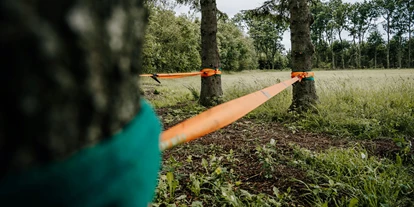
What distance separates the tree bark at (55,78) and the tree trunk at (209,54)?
18.5 ft

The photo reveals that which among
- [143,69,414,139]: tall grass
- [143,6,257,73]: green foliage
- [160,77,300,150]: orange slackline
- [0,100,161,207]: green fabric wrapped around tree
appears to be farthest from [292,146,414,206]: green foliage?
[143,6,257,73]: green foliage

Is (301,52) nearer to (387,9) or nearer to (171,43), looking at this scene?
(171,43)

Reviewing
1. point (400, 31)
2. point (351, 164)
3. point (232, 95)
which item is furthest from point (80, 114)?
point (400, 31)

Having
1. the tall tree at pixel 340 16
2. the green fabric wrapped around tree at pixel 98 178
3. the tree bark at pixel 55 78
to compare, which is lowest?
the green fabric wrapped around tree at pixel 98 178

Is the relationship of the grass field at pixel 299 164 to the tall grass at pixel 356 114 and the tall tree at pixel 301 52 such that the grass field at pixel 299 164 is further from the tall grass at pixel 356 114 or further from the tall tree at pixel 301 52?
the tall tree at pixel 301 52

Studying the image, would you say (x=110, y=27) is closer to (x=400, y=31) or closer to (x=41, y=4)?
(x=41, y=4)

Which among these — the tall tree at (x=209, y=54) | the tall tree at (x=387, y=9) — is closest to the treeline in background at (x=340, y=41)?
the tall tree at (x=387, y=9)

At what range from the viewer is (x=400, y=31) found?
5575 cm

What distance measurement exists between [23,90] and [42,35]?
2.3 inches

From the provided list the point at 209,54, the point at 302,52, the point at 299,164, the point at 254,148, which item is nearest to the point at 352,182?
the point at 299,164

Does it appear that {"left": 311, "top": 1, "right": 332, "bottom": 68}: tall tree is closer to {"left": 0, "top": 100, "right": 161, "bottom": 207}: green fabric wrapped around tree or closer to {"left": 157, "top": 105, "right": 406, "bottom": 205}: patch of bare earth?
{"left": 157, "top": 105, "right": 406, "bottom": 205}: patch of bare earth

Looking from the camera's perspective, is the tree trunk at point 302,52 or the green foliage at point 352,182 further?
the tree trunk at point 302,52

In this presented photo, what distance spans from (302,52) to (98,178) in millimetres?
4990

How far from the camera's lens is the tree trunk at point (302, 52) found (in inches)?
187
